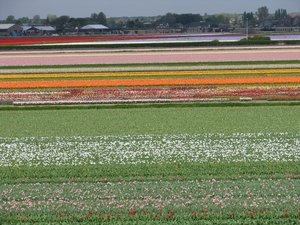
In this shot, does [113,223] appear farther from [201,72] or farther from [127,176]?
[201,72]

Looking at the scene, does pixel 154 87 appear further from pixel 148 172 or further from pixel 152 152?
pixel 148 172

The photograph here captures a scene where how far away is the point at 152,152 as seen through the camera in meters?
13.2

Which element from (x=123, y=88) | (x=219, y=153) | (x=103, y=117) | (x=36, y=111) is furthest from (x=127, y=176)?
(x=123, y=88)

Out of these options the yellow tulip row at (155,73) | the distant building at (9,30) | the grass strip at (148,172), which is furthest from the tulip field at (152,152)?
the distant building at (9,30)

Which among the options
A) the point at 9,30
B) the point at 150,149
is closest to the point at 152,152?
the point at 150,149

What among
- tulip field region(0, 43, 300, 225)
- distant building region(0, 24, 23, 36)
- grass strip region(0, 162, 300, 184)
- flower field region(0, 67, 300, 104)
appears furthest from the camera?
distant building region(0, 24, 23, 36)

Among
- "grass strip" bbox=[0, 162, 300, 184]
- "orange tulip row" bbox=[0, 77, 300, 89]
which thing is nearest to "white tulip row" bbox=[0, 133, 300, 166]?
"grass strip" bbox=[0, 162, 300, 184]

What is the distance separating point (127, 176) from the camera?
36.9 feet

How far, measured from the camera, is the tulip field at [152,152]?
936cm

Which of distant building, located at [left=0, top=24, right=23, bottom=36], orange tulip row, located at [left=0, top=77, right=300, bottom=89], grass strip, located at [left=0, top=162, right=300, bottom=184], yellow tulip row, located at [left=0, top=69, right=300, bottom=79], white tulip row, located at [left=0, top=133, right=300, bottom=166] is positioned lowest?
distant building, located at [left=0, top=24, right=23, bottom=36]

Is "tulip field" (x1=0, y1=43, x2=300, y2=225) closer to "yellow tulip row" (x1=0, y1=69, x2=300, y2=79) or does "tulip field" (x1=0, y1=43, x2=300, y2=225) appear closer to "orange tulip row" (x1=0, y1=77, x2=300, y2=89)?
"orange tulip row" (x1=0, y1=77, x2=300, y2=89)

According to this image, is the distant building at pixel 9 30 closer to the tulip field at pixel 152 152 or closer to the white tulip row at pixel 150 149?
the tulip field at pixel 152 152

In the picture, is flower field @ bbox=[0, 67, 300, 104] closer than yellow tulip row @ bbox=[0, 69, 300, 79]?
Yes

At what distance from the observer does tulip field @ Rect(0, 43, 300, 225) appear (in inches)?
368
